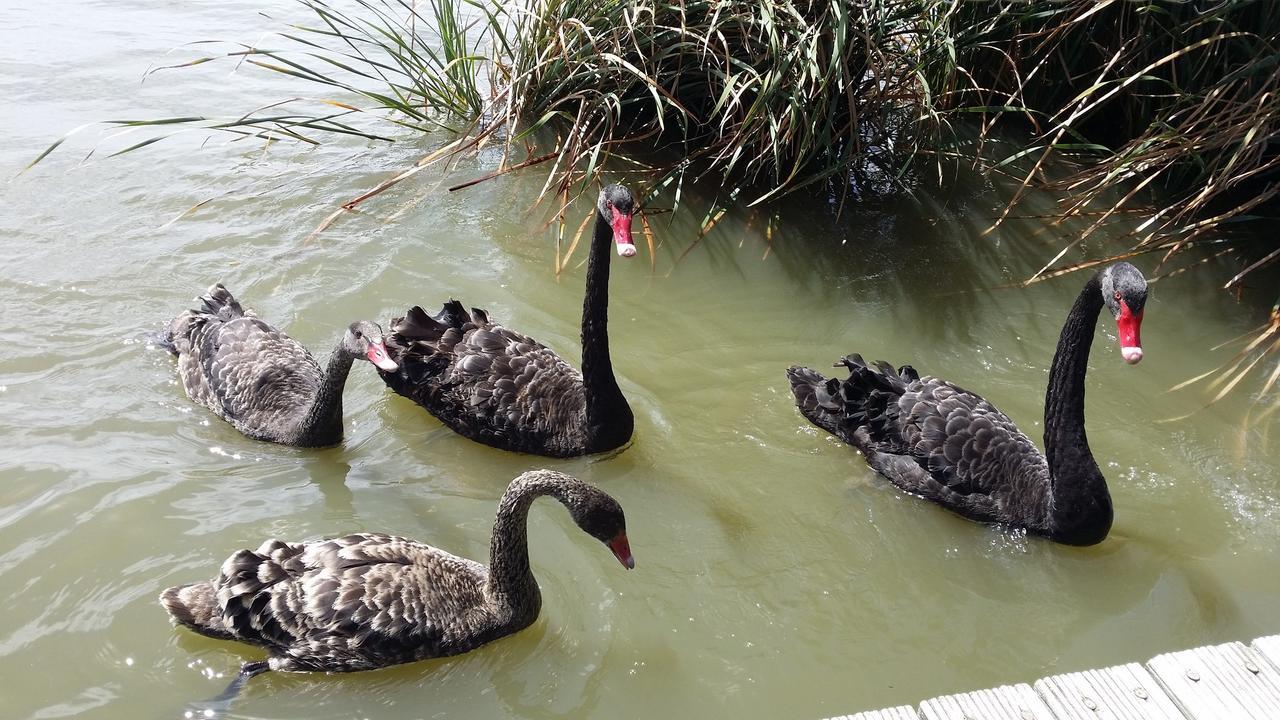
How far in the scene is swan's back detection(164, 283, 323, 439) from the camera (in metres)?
4.45

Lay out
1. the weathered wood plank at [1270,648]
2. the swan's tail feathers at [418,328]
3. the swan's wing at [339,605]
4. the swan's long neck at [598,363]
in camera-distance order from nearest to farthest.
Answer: the weathered wood plank at [1270,648] → the swan's wing at [339,605] → the swan's long neck at [598,363] → the swan's tail feathers at [418,328]

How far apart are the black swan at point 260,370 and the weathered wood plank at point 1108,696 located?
2.55 meters

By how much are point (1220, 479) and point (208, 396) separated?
4.52 metres

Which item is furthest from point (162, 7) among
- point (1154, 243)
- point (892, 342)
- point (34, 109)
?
point (1154, 243)

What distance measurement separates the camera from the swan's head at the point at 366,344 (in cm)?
394

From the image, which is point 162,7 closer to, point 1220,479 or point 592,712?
point 592,712

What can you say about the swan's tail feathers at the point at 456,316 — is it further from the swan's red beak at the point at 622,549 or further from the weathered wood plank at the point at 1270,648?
the weathered wood plank at the point at 1270,648

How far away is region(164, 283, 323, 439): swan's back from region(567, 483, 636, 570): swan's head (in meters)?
1.73

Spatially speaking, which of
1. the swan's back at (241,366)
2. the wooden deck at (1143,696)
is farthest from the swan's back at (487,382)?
the wooden deck at (1143,696)

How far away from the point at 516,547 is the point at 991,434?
2.09 meters

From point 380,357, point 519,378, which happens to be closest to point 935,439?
point 519,378

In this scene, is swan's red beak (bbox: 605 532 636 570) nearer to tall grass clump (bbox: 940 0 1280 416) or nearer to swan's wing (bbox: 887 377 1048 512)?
swan's wing (bbox: 887 377 1048 512)

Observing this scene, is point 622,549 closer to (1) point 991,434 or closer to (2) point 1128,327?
(1) point 991,434

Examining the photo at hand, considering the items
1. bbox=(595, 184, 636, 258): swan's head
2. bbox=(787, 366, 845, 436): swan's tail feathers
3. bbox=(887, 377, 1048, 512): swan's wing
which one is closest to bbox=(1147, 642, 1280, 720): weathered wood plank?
bbox=(887, 377, 1048, 512): swan's wing
